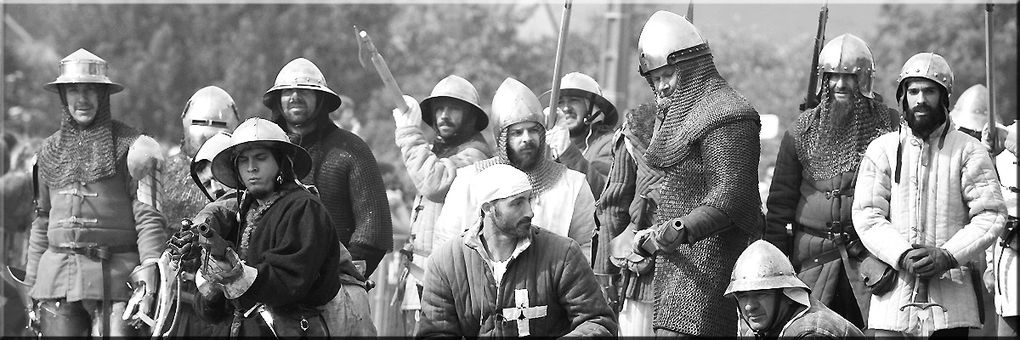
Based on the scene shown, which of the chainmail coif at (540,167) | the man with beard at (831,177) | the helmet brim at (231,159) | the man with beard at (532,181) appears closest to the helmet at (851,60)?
the man with beard at (831,177)

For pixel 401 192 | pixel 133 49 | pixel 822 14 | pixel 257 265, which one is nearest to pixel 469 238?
pixel 257 265

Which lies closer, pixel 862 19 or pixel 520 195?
pixel 520 195

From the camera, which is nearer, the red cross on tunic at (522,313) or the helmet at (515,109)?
the red cross on tunic at (522,313)

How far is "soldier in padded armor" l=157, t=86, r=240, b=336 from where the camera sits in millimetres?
10578

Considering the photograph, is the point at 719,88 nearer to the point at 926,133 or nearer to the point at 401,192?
the point at 926,133

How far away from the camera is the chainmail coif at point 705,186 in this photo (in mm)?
8695

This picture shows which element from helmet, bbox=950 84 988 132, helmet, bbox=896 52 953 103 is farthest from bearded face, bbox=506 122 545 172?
helmet, bbox=950 84 988 132

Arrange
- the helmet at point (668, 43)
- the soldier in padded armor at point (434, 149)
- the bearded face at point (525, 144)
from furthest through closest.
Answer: the soldier in padded armor at point (434, 149), the bearded face at point (525, 144), the helmet at point (668, 43)

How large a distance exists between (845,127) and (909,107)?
0.47 metres

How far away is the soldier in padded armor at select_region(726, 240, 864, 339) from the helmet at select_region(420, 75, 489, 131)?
3.64 metres

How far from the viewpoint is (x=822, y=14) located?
10641 mm

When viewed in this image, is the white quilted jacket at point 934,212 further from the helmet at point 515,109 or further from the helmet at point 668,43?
the helmet at point 515,109

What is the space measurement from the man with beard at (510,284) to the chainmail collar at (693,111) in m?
0.71

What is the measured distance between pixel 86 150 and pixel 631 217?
350 centimetres
